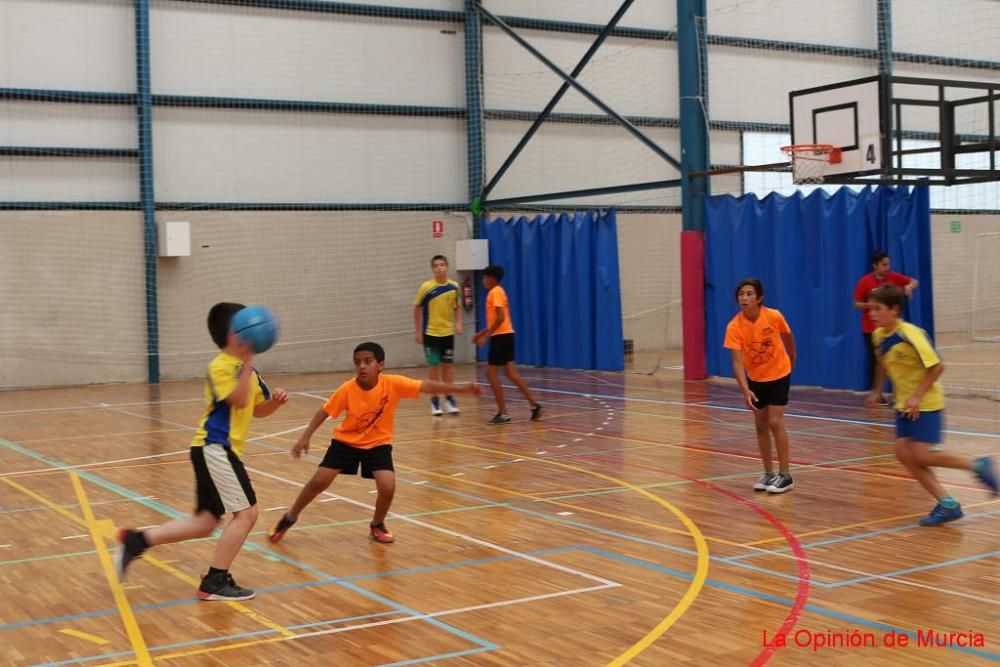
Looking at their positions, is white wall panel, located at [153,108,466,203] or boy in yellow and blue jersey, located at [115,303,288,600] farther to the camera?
white wall panel, located at [153,108,466,203]

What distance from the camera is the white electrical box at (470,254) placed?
23.3 metres

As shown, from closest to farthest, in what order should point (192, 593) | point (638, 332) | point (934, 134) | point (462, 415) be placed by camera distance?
point (192, 593) → point (462, 415) → point (934, 134) → point (638, 332)

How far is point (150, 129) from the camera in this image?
20516mm

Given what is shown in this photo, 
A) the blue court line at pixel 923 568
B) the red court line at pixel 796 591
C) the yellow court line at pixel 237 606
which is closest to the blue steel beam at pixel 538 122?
the red court line at pixel 796 591

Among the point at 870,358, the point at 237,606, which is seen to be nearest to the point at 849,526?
the point at 237,606

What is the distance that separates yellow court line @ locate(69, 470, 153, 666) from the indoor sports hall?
3cm

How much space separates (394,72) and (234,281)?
5.21m

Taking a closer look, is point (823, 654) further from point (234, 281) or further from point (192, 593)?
point (234, 281)

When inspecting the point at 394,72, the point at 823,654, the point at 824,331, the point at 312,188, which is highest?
the point at 394,72

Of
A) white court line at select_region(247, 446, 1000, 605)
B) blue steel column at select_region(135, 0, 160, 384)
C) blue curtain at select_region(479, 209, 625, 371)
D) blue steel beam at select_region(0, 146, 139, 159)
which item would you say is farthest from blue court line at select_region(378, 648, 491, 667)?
blue steel beam at select_region(0, 146, 139, 159)

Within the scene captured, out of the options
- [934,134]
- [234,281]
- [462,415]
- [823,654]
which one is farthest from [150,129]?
[823,654]

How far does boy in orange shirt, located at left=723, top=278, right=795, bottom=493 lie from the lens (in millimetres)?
8977

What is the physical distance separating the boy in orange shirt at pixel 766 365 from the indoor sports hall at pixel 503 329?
0.10ft

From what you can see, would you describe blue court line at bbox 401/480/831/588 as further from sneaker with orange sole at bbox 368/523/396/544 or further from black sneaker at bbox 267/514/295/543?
black sneaker at bbox 267/514/295/543
